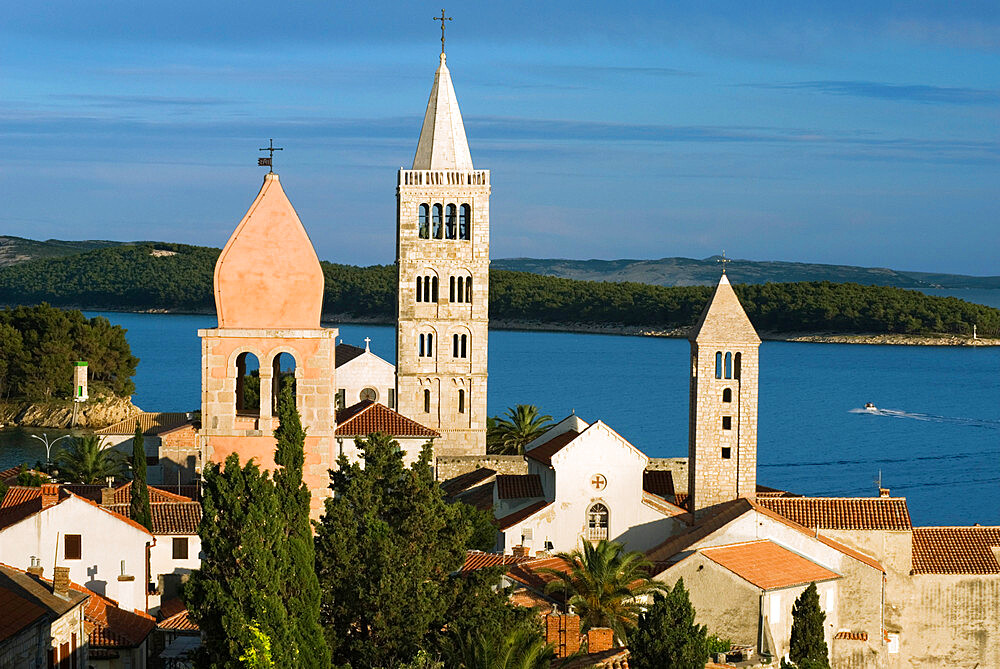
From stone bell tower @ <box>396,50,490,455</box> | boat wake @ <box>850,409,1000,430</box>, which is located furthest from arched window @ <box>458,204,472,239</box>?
boat wake @ <box>850,409,1000,430</box>

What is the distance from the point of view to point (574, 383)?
11569 cm

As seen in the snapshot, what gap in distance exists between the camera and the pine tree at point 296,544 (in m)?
16.4

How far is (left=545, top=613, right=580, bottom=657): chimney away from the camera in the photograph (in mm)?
23141

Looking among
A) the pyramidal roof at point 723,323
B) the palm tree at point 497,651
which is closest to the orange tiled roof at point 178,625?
the palm tree at point 497,651

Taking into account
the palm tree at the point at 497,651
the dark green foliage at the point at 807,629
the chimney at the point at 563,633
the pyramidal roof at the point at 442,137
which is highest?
the pyramidal roof at the point at 442,137

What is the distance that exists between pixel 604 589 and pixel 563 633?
8.32 ft

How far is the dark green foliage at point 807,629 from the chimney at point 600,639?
4239 mm

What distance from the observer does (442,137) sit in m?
51.8

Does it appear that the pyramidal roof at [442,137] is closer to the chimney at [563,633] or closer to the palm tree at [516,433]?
the palm tree at [516,433]

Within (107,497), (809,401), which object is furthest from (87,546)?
(809,401)

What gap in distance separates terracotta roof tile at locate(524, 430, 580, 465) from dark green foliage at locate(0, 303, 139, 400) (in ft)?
161

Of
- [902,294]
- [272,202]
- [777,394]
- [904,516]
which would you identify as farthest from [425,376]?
[902,294]

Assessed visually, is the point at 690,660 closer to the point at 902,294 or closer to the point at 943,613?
the point at 943,613

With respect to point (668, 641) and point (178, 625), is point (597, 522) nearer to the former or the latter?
point (178, 625)
